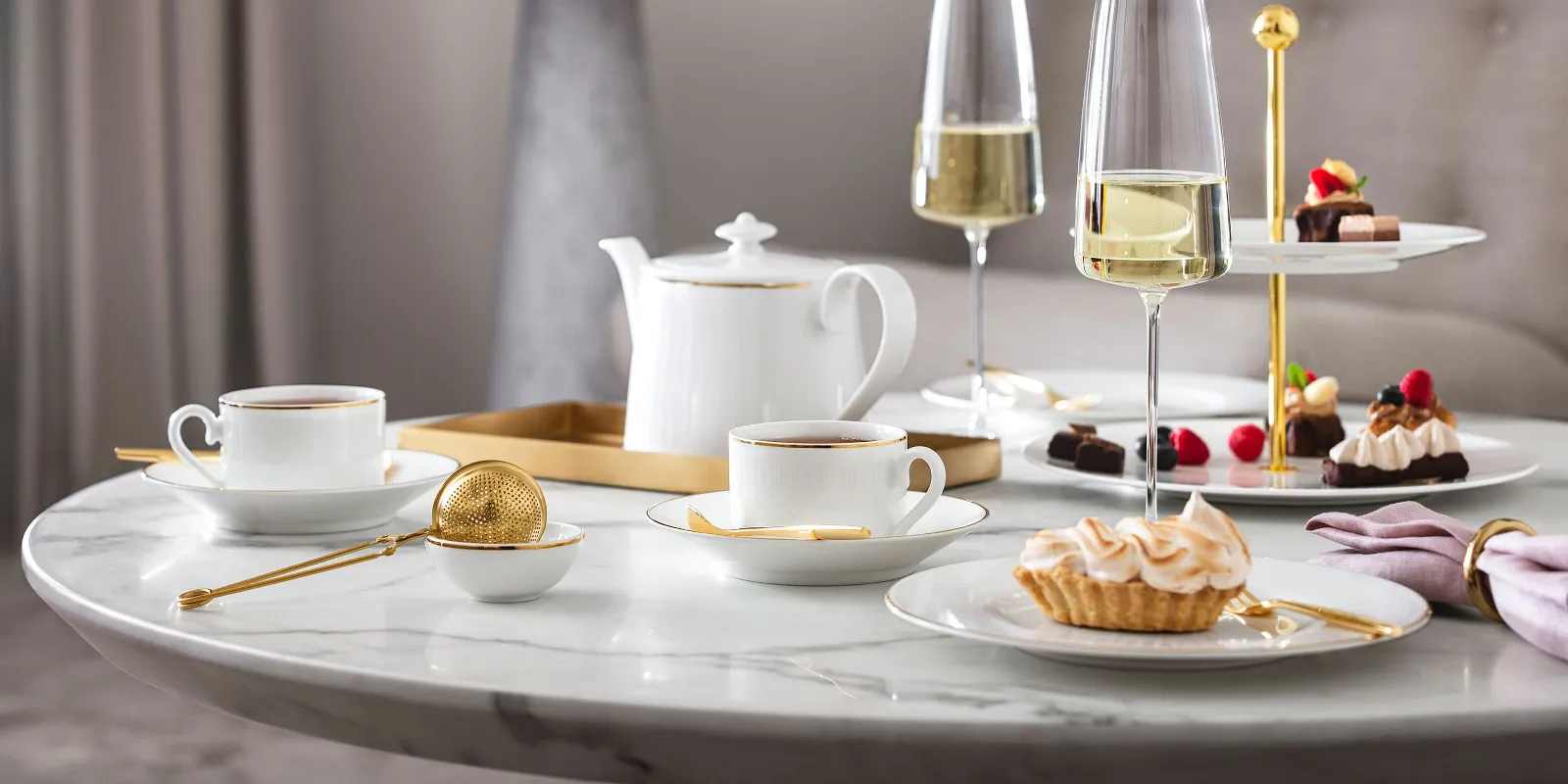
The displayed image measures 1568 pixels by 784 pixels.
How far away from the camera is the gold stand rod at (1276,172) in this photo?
119 cm

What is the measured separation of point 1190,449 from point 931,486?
Answer: 44cm

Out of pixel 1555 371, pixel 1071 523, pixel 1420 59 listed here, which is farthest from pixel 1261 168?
pixel 1071 523

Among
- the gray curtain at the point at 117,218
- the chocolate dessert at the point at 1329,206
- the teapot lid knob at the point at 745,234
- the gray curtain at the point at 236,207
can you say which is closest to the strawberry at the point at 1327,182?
the chocolate dessert at the point at 1329,206

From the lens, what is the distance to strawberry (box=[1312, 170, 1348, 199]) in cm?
124

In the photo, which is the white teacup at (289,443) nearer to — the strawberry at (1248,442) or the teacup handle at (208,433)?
the teacup handle at (208,433)

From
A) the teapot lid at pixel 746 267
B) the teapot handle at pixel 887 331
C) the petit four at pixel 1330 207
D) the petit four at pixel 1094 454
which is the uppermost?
the petit four at pixel 1330 207

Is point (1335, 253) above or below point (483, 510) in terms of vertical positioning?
above

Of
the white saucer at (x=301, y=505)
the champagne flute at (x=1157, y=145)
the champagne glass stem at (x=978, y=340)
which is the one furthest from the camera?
the champagne glass stem at (x=978, y=340)

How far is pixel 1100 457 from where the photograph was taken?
1.20 metres

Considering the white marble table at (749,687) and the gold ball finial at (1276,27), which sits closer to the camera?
the white marble table at (749,687)

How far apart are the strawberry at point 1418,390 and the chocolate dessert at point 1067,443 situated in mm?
238

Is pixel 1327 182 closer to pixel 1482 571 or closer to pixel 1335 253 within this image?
pixel 1335 253

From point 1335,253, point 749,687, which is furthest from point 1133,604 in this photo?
point 1335,253

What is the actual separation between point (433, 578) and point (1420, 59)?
6.38 feet
